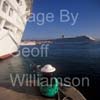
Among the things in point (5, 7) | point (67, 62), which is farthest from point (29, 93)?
point (5, 7)

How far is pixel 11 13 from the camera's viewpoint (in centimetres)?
184

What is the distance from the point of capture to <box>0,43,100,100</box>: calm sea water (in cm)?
174

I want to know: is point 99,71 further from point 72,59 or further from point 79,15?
point 79,15

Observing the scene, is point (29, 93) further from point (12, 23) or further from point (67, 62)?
point (12, 23)

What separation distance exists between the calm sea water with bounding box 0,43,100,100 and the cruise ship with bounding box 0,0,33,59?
0.08 meters

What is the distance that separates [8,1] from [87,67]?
0.78m

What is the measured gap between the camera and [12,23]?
5.98 feet

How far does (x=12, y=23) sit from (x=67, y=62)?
522 millimetres

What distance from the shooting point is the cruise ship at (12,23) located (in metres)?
1.77

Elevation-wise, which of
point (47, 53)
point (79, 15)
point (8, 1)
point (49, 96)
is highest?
point (8, 1)

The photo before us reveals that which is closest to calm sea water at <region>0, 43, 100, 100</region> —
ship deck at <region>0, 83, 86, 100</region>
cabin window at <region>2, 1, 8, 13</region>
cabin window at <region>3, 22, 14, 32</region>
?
ship deck at <region>0, 83, 86, 100</region>

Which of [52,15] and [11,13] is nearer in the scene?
[52,15]

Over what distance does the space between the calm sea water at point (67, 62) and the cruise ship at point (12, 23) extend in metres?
0.08

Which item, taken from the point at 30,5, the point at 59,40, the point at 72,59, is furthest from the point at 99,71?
the point at 30,5
